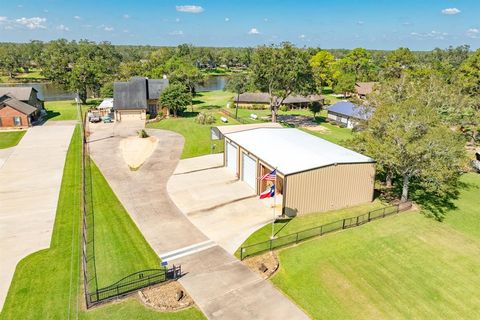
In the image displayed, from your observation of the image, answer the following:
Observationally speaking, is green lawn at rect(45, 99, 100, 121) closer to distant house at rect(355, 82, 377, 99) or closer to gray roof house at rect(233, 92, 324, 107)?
gray roof house at rect(233, 92, 324, 107)

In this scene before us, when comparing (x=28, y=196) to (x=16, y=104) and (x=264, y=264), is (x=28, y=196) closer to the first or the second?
(x=264, y=264)

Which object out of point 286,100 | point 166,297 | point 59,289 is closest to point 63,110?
point 286,100

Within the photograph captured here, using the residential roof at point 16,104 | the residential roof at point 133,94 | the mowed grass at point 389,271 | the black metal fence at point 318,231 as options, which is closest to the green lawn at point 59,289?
the black metal fence at point 318,231

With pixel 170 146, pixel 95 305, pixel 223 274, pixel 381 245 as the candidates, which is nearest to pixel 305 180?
pixel 381 245

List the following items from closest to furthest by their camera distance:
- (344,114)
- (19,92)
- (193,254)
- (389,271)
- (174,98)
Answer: (389,271), (193,254), (344,114), (19,92), (174,98)

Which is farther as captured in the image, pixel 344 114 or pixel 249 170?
pixel 344 114

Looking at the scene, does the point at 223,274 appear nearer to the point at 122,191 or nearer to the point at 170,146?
the point at 122,191

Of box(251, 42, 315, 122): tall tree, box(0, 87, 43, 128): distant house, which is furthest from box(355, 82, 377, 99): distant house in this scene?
box(0, 87, 43, 128): distant house
